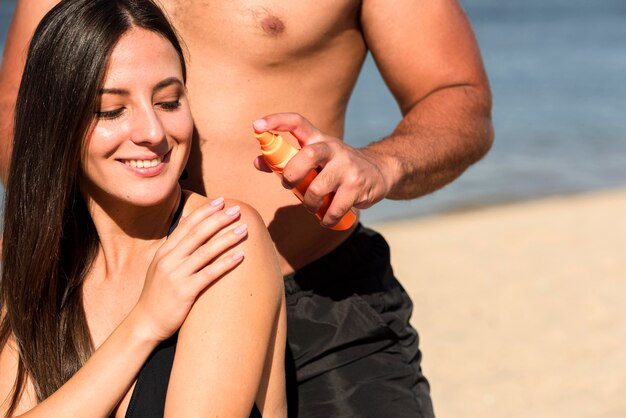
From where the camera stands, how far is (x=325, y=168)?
2.36 metres

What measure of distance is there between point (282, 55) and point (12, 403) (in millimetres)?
1234

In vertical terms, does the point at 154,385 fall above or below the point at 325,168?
below

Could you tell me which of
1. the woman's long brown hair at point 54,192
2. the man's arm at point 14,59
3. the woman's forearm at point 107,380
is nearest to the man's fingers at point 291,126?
the woman's long brown hair at point 54,192

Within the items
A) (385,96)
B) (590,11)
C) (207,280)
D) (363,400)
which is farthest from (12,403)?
(590,11)

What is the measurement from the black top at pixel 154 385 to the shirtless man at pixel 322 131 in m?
0.55

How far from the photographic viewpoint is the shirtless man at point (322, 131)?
10.3 ft

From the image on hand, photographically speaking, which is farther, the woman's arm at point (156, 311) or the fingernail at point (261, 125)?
the woman's arm at point (156, 311)

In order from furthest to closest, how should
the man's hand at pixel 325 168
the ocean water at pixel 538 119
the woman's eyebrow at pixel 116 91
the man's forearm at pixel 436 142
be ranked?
1. the ocean water at pixel 538 119
2. the man's forearm at pixel 436 142
3. the woman's eyebrow at pixel 116 91
4. the man's hand at pixel 325 168

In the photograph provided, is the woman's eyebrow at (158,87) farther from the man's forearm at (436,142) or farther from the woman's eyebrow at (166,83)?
the man's forearm at (436,142)

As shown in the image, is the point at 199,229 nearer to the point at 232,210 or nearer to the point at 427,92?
the point at 232,210

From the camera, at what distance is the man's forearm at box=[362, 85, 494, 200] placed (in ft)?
9.14

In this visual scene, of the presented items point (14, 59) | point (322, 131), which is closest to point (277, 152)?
point (322, 131)

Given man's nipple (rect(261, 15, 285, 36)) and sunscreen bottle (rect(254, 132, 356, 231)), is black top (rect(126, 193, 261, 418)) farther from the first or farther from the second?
man's nipple (rect(261, 15, 285, 36))

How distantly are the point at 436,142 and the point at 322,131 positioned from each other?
33 centimetres
